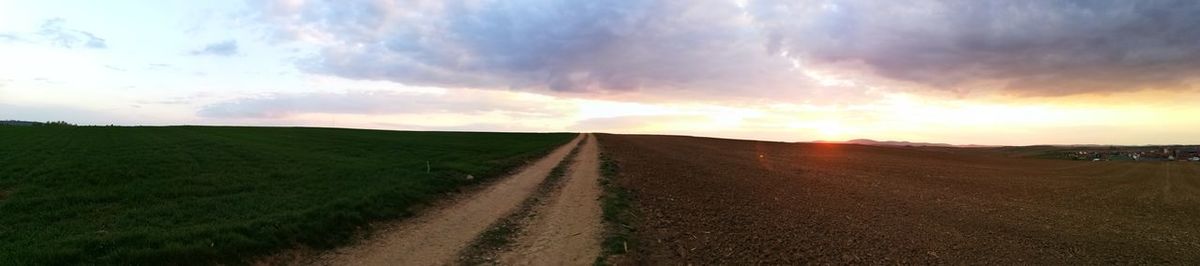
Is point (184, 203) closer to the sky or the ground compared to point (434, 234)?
closer to the sky

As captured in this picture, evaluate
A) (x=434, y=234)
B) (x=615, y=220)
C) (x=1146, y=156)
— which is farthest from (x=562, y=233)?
(x=1146, y=156)

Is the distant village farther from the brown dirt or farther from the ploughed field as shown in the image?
the brown dirt

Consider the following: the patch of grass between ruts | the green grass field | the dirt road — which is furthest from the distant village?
the green grass field

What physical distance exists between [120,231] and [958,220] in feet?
67.7

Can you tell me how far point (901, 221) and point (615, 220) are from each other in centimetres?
797

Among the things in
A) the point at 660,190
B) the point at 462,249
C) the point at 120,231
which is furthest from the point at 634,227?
the point at 120,231

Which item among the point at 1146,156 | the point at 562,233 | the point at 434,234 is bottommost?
the point at 434,234

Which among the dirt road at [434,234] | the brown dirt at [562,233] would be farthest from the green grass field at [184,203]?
the brown dirt at [562,233]

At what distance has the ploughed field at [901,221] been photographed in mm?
12484

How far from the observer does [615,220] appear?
15539 mm

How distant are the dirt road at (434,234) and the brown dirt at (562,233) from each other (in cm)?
113

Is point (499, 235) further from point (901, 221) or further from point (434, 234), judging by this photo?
point (901, 221)

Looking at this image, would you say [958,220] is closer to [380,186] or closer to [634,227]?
[634,227]

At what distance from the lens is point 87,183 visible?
750 inches
